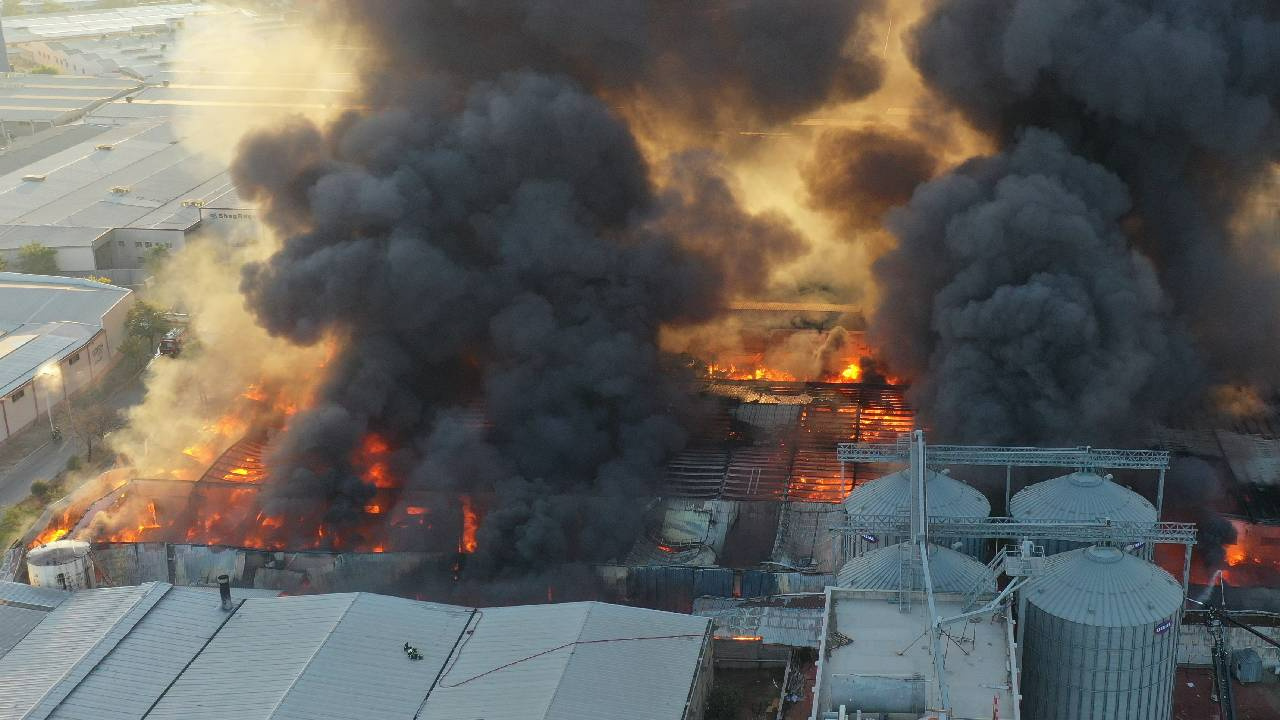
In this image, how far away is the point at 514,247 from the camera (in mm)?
44438

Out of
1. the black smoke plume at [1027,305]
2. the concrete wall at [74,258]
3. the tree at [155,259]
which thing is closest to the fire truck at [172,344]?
the tree at [155,259]

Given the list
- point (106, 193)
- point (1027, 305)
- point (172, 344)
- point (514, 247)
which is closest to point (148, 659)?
point (514, 247)

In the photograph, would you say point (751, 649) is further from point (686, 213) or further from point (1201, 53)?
point (1201, 53)

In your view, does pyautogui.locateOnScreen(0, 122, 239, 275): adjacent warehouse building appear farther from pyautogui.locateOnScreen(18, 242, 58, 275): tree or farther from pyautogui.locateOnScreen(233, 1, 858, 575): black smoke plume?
pyautogui.locateOnScreen(233, 1, 858, 575): black smoke plume

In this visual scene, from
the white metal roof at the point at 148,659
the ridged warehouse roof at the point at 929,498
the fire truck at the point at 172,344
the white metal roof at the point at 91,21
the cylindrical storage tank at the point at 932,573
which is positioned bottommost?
the white metal roof at the point at 148,659

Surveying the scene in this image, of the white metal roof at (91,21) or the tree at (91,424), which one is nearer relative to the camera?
the tree at (91,424)

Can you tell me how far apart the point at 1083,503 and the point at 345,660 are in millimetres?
17167

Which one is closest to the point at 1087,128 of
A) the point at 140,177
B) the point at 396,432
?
the point at 396,432

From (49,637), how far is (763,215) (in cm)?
2768

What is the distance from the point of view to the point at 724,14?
4997cm

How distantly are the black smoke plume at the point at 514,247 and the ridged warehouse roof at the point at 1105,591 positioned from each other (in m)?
13.7

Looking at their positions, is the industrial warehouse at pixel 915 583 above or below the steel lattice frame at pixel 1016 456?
below

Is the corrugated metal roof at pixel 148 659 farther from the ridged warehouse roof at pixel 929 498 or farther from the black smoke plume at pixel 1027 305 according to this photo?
the black smoke plume at pixel 1027 305

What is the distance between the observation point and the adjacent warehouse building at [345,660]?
3045 centimetres
